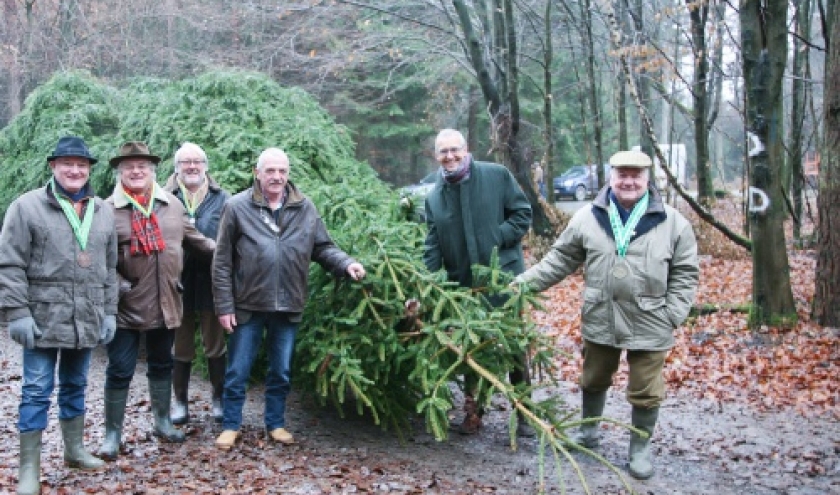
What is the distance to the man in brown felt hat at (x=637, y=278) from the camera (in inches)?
198

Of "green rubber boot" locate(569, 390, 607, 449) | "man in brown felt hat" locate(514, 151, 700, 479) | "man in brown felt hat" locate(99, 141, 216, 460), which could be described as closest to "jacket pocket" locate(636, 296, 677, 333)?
"man in brown felt hat" locate(514, 151, 700, 479)

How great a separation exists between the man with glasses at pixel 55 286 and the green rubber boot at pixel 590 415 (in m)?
3.32

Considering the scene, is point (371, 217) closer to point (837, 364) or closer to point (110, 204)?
point (110, 204)

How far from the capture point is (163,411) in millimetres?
5590

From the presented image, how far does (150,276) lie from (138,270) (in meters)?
0.09

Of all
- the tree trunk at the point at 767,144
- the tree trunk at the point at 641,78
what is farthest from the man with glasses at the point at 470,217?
the tree trunk at the point at 641,78

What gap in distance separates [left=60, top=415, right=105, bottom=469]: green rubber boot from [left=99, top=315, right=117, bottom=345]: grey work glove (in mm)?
568

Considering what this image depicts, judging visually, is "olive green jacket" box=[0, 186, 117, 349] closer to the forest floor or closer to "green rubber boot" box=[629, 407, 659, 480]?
the forest floor

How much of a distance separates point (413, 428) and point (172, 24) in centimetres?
2015

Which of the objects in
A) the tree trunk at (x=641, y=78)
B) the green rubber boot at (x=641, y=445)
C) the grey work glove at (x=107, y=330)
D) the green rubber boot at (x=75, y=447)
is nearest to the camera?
the grey work glove at (x=107, y=330)

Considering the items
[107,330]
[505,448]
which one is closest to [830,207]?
[505,448]

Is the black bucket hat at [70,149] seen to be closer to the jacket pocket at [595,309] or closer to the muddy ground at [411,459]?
the muddy ground at [411,459]

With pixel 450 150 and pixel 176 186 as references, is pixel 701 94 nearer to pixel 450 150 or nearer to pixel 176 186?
pixel 450 150

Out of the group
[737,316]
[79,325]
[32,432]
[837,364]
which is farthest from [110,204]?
[737,316]
